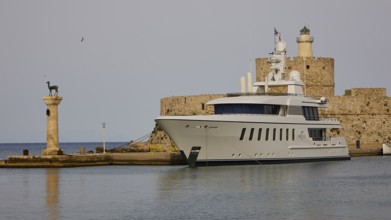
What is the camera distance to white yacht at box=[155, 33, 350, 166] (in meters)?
42.4

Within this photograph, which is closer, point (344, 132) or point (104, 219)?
point (104, 219)

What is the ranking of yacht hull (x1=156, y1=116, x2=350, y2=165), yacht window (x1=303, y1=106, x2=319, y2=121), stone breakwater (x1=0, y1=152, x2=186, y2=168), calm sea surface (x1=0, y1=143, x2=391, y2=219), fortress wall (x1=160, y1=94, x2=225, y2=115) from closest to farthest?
calm sea surface (x1=0, y1=143, x2=391, y2=219) → yacht hull (x1=156, y1=116, x2=350, y2=165) → stone breakwater (x1=0, y1=152, x2=186, y2=168) → yacht window (x1=303, y1=106, x2=319, y2=121) → fortress wall (x1=160, y1=94, x2=225, y2=115)

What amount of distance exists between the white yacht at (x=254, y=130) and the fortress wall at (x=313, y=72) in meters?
13.0

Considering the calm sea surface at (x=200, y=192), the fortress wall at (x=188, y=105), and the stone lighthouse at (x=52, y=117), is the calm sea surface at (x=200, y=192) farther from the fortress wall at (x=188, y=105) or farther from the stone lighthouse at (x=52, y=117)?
the fortress wall at (x=188, y=105)

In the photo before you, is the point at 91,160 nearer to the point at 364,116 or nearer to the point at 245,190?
the point at 245,190

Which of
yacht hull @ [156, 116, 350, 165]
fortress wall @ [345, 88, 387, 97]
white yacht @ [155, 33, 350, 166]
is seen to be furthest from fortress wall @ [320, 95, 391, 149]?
yacht hull @ [156, 116, 350, 165]

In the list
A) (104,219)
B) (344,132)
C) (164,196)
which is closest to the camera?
(104,219)

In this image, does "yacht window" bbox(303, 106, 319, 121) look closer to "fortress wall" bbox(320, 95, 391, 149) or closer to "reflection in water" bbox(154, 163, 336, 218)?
"reflection in water" bbox(154, 163, 336, 218)

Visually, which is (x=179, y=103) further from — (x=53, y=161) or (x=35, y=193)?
(x=35, y=193)

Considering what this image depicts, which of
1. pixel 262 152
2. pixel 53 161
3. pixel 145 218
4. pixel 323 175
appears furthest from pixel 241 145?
pixel 145 218

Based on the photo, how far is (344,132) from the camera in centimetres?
6019

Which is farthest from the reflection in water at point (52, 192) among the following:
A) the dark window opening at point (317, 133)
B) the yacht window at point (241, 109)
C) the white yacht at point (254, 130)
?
the dark window opening at point (317, 133)

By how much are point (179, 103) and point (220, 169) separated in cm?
1895

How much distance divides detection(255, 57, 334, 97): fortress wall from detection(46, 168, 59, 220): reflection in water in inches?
827
